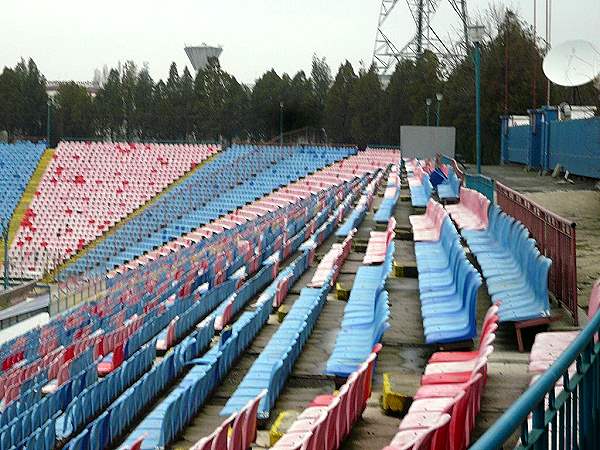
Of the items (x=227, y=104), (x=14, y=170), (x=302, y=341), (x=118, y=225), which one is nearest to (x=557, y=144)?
(x=302, y=341)

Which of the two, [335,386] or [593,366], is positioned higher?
[593,366]

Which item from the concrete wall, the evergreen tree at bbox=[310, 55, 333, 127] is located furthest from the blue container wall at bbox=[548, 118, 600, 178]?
the evergreen tree at bbox=[310, 55, 333, 127]

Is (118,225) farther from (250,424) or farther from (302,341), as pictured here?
(250,424)

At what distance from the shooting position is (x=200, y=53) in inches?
3642

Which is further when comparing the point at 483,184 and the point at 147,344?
the point at 483,184

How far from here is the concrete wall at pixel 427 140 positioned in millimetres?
34188

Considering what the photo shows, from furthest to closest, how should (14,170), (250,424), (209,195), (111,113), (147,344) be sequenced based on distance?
(111,113) → (14,170) → (209,195) → (147,344) → (250,424)

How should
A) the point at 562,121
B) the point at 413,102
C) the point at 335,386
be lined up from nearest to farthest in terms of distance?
the point at 335,386, the point at 562,121, the point at 413,102

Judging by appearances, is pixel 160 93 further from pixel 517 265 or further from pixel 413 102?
pixel 517 265

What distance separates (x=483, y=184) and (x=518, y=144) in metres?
15.5

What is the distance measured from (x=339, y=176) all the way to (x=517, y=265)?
1281 inches

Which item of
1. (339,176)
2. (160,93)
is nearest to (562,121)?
(339,176)

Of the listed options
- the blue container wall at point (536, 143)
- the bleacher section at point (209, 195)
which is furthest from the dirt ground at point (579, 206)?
the bleacher section at point (209, 195)

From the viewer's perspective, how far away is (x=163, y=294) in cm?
1914
